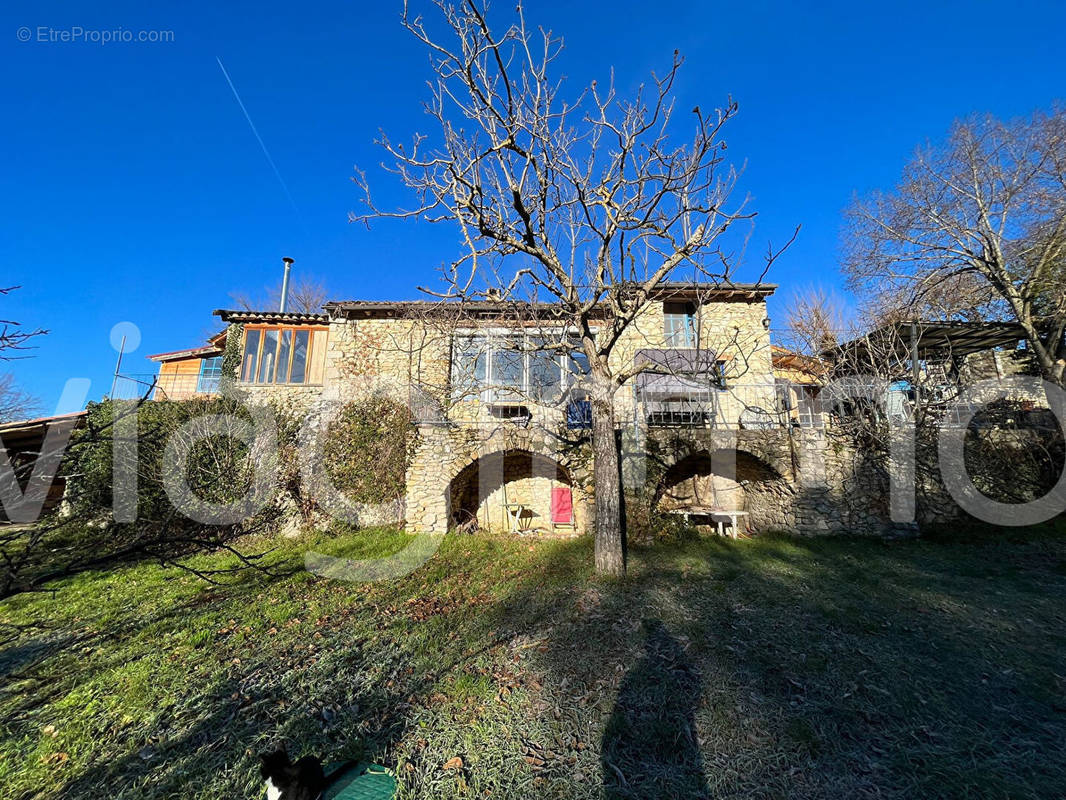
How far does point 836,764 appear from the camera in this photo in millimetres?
3096

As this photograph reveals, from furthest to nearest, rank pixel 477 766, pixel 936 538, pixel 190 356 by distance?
1. pixel 190 356
2. pixel 936 538
3. pixel 477 766

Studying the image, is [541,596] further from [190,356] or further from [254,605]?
[190,356]

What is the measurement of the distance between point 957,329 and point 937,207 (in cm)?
328

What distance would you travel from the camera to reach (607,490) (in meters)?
6.78

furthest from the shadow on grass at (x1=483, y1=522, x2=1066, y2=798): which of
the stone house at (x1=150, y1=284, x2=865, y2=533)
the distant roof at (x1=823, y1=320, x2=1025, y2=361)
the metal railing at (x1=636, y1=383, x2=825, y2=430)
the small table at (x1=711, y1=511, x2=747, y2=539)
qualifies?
the distant roof at (x1=823, y1=320, x2=1025, y2=361)

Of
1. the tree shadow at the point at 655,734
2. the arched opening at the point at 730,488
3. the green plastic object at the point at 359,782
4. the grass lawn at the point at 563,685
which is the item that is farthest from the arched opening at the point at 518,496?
the green plastic object at the point at 359,782

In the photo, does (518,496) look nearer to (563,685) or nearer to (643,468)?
(643,468)

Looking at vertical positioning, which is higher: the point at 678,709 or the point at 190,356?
the point at 190,356

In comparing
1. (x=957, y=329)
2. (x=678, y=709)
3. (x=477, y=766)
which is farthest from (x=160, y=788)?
(x=957, y=329)

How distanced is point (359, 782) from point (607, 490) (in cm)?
471

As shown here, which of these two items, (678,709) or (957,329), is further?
(957,329)

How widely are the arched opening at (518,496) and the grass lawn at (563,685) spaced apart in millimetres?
3838

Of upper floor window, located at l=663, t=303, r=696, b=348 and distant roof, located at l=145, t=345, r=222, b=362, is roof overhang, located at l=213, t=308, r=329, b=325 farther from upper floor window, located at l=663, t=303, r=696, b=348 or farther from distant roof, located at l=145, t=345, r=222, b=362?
upper floor window, located at l=663, t=303, r=696, b=348

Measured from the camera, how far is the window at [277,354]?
13727 mm
